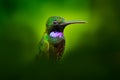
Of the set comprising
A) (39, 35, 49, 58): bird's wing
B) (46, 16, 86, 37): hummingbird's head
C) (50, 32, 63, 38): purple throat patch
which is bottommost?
(39, 35, 49, 58): bird's wing

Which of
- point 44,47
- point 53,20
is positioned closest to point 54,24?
point 53,20

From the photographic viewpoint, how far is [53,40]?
2.02 meters

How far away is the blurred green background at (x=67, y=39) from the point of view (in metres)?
2.00

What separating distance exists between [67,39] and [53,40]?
8 cm

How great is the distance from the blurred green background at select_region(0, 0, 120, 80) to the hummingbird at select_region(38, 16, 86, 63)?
23mm

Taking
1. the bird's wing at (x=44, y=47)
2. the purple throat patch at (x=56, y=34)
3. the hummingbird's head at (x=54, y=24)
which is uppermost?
the hummingbird's head at (x=54, y=24)

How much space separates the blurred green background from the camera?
2004mm

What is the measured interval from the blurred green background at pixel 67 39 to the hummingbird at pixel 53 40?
23 mm

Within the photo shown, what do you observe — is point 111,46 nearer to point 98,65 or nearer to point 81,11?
point 98,65

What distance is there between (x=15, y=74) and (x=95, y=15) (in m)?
0.54

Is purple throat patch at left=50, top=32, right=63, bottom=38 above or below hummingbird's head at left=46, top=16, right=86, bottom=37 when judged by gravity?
below

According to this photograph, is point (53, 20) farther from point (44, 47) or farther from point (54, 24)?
point (44, 47)

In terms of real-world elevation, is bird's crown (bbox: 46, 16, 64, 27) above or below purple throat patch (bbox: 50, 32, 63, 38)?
above

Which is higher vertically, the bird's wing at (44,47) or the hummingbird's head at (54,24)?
the hummingbird's head at (54,24)
